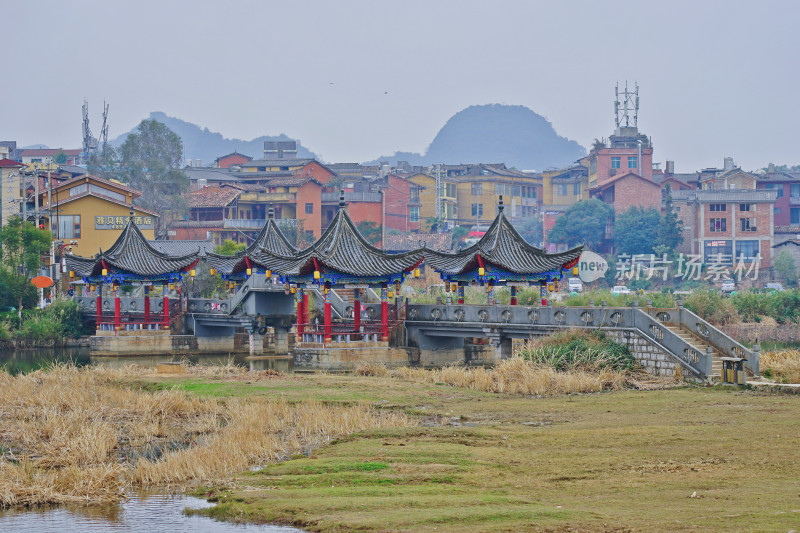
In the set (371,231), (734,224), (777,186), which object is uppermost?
(777,186)

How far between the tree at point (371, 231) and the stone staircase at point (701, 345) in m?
68.6

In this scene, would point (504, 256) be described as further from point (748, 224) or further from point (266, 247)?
point (748, 224)

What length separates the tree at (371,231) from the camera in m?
105

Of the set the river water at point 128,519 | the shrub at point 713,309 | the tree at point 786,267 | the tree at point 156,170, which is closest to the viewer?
the river water at point 128,519

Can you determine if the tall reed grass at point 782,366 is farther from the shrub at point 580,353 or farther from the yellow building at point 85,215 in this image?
the yellow building at point 85,215

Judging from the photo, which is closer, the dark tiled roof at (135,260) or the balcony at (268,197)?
the dark tiled roof at (135,260)

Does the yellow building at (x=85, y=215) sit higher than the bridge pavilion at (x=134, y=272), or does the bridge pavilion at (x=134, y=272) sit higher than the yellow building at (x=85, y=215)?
the yellow building at (x=85, y=215)

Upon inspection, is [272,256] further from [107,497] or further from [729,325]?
[107,497]

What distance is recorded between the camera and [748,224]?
10056 centimetres

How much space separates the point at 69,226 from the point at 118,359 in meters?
27.6

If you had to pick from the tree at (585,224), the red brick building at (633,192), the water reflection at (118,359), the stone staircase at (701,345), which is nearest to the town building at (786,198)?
the red brick building at (633,192)

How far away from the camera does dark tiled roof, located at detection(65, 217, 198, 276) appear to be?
5881cm

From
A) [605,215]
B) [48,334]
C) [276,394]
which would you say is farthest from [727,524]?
[605,215]

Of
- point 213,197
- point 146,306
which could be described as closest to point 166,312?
point 146,306
